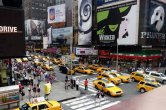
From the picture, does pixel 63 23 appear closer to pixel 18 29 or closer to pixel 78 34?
pixel 78 34

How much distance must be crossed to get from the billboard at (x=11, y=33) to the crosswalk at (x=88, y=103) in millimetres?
7568

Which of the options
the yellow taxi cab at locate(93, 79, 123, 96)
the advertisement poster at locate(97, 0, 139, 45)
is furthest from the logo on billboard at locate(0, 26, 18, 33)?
the advertisement poster at locate(97, 0, 139, 45)

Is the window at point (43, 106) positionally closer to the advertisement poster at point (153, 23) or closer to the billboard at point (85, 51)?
the advertisement poster at point (153, 23)

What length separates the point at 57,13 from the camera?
81812 mm

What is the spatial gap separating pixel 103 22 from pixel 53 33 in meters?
27.4

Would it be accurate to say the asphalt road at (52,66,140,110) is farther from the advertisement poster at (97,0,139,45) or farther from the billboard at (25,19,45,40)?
the billboard at (25,19,45,40)

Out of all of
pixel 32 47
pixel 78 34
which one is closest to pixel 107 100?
pixel 78 34

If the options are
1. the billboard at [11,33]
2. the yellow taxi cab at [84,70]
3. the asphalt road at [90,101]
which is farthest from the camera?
the yellow taxi cab at [84,70]

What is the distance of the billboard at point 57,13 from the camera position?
7919cm

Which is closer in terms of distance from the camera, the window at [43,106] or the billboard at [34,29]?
the window at [43,106]

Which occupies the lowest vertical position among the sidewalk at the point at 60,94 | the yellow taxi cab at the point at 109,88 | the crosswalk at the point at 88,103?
the crosswalk at the point at 88,103

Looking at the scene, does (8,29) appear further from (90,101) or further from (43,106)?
(90,101)

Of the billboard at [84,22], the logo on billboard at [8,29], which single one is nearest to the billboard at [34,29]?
the billboard at [84,22]

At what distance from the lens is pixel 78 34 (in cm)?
6919
